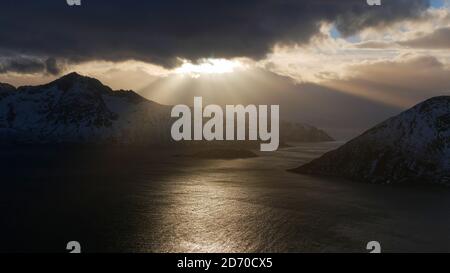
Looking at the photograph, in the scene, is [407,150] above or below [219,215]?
above

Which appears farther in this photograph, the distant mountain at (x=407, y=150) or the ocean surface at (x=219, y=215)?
the distant mountain at (x=407, y=150)

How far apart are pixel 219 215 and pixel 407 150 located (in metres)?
74.5

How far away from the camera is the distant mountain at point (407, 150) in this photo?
4707 inches

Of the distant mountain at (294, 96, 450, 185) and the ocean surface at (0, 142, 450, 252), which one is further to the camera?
the distant mountain at (294, 96, 450, 185)

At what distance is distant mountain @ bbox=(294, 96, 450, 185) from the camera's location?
392 feet

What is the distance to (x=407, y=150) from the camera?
123m

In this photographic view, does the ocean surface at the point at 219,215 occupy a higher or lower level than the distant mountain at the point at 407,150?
lower

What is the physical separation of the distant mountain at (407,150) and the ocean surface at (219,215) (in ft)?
30.0

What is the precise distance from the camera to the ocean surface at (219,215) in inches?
2421

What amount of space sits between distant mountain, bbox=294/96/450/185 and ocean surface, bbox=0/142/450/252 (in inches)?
359

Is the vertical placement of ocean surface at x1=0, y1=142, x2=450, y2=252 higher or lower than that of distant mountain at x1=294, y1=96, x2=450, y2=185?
lower
